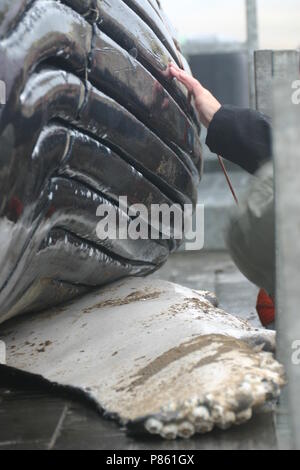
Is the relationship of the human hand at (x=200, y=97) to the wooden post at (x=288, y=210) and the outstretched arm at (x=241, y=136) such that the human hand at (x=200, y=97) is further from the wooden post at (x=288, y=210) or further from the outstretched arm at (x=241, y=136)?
the wooden post at (x=288, y=210)

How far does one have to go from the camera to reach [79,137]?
2.09 metres

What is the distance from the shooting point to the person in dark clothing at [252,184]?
2.05 m

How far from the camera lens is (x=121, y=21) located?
2195 millimetres

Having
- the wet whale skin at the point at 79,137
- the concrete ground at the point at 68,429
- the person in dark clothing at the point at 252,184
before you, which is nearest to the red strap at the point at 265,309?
the wet whale skin at the point at 79,137

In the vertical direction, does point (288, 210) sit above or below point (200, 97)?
below

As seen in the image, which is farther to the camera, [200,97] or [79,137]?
[200,97]

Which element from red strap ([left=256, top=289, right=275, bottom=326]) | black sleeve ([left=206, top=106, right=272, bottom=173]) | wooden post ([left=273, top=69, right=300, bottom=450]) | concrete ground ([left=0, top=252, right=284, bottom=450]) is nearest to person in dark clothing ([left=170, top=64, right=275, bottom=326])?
black sleeve ([left=206, top=106, right=272, bottom=173])

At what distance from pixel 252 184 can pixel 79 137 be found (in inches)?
15.7

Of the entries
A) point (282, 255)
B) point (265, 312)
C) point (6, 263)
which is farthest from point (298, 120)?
point (265, 312)

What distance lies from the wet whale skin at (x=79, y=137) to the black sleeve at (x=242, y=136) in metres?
0.18

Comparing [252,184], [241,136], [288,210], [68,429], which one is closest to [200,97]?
[241,136]

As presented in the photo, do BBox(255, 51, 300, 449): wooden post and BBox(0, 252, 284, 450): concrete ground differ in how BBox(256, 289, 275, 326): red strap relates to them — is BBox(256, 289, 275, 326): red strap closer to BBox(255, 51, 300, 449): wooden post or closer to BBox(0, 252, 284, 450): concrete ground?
BBox(0, 252, 284, 450): concrete ground

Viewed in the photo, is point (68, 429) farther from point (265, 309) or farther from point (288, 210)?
point (265, 309)

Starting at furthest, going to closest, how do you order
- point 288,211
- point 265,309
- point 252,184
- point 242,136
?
point 265,309 < point 242,136 < point 252,184 < point 288,211
